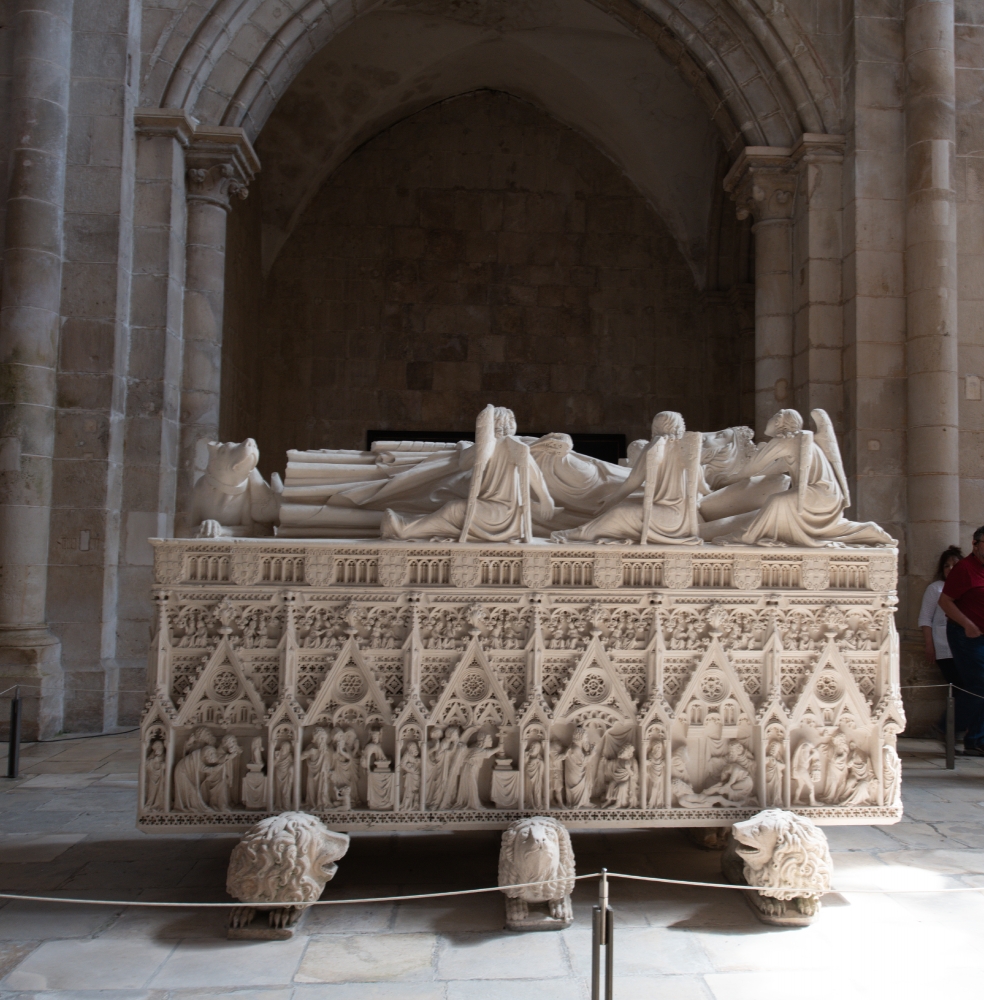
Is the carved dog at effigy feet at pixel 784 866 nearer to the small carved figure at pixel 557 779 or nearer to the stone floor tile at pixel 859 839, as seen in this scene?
the small carved figure at pixel 557 779

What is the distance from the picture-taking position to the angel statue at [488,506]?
3.70 metres

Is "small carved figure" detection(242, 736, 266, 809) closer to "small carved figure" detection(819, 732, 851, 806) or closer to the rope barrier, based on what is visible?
the rope barrier

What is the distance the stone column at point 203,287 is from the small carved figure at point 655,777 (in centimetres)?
462

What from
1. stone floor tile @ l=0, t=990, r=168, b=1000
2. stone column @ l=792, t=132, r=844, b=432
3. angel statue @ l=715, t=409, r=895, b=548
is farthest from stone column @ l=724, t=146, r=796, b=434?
stone floor tile @ l=0, t=990, r=168, b=1000

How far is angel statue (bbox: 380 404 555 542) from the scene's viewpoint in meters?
3.70

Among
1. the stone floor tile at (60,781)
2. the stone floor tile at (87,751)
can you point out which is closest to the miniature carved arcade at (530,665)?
the stone floor tile at (60,781)

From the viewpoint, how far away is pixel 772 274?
302 inches

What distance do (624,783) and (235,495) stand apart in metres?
2.06

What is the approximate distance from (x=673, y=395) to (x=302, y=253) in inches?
192

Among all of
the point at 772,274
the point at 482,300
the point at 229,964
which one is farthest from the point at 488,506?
the point at 482,300

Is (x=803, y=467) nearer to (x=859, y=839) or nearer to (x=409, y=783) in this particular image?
(x=859, y=839)

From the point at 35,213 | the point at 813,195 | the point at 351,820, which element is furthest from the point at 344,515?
the point at 813,195

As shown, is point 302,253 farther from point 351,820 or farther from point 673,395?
point 351,820

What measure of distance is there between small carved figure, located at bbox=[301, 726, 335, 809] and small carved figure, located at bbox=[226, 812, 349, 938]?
0.26 meters
